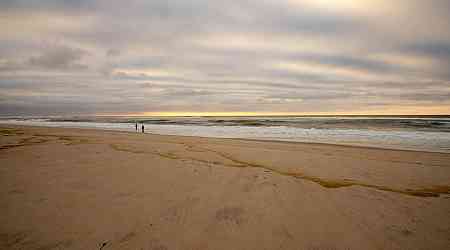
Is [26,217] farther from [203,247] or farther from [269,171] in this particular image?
[269,171]

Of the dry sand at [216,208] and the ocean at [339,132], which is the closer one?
the dry sand at [216,208]

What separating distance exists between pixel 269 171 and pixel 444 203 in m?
3.59

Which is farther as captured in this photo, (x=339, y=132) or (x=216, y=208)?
(x=339, y=132)

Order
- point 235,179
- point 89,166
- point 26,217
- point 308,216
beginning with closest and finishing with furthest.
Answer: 1. point 26,217
2. point 308,216
3. point 235,179
4. point 89,166

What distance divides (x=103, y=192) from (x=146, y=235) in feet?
6.36

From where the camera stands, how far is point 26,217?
3275mm

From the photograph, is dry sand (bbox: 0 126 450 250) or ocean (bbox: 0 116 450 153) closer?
dry sand (bbox: 0 126 450 250)

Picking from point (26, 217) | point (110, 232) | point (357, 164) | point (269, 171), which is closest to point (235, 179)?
Result: point (269, 171)

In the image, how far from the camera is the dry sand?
9.44 feet

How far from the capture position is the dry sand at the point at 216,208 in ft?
9.44

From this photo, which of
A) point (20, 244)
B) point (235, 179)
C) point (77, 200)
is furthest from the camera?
point (235, 179)

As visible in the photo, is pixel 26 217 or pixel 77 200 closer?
pixel 26 217

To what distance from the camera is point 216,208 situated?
377cm

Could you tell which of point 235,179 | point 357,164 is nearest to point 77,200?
point 235,179
